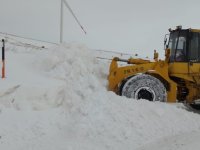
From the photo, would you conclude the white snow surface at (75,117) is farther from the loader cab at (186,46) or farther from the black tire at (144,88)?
the loader cab at (186,46)

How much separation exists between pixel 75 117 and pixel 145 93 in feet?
14.8

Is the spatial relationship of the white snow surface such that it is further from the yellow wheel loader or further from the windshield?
the windshield

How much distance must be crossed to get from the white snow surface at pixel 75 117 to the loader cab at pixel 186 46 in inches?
112

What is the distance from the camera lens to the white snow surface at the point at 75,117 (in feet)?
27.7

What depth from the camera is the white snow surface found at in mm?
8430


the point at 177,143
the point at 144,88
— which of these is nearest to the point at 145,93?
the point at 144,88

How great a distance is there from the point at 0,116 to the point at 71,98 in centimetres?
195

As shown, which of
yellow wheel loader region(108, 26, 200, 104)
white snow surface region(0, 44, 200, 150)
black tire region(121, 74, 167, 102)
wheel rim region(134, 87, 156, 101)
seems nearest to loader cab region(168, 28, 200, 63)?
yellow wheel loader region(108, 26, 200, 104)

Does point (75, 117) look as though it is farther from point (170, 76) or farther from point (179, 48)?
point (179, 48)

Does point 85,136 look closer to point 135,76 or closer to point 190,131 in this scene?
point 190,131

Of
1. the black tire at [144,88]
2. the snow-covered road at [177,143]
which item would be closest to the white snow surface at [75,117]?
the snow-covered road at [177,143]

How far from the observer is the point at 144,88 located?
1357 centimetres

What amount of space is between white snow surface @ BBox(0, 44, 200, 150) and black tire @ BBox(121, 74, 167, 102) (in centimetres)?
183

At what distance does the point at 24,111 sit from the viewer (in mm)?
9570
